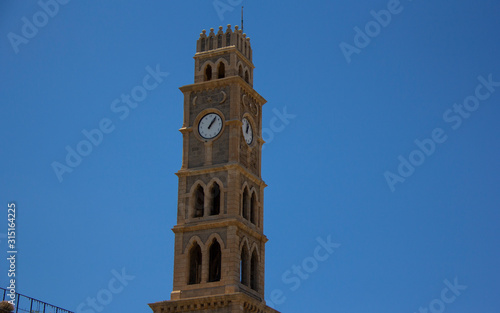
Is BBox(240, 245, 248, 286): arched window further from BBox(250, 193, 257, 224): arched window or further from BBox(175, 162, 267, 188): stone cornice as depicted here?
BBox(175, 162, 267, 188): stone cornice

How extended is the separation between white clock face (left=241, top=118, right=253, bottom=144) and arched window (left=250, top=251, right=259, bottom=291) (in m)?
7.85

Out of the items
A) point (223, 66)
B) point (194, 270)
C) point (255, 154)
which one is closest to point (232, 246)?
point (194, 270)

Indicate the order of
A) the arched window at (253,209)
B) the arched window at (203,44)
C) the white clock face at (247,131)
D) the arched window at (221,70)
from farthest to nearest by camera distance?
the arched window at (203,44)
the arched window at (221,70)
the white clock face at (247,131)
the arched window at (253,209)

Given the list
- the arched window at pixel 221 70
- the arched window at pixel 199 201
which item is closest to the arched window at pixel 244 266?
the arched window at pixel 199 201

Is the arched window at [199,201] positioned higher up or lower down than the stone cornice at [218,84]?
lower down

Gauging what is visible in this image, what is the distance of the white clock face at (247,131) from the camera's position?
7138cm

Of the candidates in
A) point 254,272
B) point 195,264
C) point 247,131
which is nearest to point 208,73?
point 247,131

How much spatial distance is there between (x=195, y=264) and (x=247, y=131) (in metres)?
10.0

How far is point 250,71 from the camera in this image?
7500cm

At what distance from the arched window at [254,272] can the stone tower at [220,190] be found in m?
0.07

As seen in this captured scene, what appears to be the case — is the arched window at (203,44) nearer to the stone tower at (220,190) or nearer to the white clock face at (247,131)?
the stone tower at (220,190)

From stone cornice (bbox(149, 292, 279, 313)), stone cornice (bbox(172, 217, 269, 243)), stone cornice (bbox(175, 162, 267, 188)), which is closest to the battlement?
stone cornice (bbox(175, 162, 267, 188))

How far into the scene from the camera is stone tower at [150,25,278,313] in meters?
66.4

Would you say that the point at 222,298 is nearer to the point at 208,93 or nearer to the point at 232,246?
the point at 232,246
